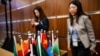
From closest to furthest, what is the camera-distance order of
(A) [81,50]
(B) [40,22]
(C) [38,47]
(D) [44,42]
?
(C) [38,47] → (D) [44,42] → (A) [81,50] → (B) [40,22]

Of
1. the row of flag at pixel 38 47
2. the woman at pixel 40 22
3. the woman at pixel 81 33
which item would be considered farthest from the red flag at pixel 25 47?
the woman at pixel 40 22

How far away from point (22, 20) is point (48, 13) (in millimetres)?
2165

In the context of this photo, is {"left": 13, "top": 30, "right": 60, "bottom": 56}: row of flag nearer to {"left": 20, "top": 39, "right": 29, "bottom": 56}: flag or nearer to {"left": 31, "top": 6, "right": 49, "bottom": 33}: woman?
{"left": 20, "top": 39, "right": 29, "bottom": 56}: flag

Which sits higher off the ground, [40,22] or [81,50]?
[40,22]

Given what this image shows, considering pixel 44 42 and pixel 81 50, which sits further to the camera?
pixel 81 50

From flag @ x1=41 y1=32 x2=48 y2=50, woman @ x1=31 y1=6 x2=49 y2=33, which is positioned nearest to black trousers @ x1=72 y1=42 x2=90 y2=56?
woman @ x1=31 y1=6 x2=49 y2=33

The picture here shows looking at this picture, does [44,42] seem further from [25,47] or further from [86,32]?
[86,32]

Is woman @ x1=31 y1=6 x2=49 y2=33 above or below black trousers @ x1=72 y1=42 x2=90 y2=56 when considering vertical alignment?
above

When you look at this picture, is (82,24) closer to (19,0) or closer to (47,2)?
(47,2)

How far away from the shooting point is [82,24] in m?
2.77

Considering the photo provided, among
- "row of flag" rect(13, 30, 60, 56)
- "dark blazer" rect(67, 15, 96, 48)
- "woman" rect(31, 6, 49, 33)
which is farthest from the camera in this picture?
"woman" rect(31, 6, 49, 33)

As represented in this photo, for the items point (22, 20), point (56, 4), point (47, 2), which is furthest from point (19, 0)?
point (56, 4)

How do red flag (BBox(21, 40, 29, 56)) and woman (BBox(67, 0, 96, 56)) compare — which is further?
woman (BBox(67, 0, 96, 56))

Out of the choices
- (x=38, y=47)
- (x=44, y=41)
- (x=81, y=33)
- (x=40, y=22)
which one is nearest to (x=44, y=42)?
(x=44, y=41)
